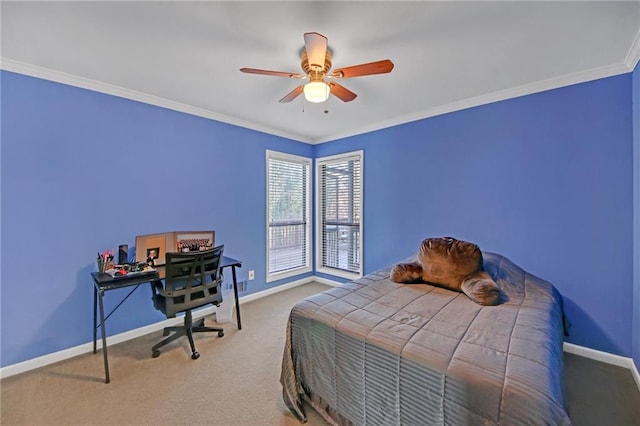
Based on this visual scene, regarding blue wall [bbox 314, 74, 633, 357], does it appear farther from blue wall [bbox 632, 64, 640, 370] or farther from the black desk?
the black desk

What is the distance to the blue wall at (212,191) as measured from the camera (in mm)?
2119

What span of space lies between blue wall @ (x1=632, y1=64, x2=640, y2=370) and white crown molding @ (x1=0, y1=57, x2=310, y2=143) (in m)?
3.79

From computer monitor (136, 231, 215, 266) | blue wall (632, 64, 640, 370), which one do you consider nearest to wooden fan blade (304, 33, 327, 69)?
computer monitor (136, 231, 215, 266)

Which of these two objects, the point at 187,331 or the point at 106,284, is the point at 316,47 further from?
the point at 187,331

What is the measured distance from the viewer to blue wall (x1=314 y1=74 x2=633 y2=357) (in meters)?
2.15

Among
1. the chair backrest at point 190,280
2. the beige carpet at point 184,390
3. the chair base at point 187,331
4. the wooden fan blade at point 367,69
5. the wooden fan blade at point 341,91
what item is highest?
the wooden fan blade at point 341,91

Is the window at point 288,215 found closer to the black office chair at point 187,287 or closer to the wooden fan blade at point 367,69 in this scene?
the black office chair at point 187,287

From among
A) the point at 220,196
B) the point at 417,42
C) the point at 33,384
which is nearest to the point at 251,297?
the point at 220,196

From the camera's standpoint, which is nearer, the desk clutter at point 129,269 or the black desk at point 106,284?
the black desk at point 106,284

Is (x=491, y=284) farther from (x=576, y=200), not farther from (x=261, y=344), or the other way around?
(x=261, y=344)

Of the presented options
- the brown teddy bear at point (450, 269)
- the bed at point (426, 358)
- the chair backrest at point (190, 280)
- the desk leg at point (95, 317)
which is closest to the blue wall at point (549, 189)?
the bed at point (426, 358)

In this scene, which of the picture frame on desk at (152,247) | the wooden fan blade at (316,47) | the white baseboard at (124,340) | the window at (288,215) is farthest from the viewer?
the window at (288,215)

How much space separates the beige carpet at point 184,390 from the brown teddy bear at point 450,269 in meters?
0.94

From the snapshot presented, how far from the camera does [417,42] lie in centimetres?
183
